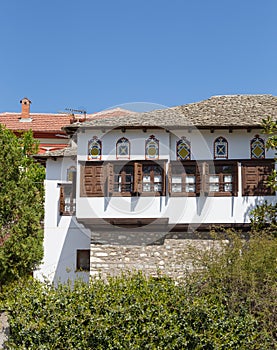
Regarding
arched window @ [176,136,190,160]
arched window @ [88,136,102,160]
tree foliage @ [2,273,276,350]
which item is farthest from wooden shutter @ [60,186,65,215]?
tree foliage @ [2,273,276,350]

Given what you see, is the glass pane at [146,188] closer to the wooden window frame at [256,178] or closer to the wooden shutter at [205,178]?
the wooden shutter at [205,178]

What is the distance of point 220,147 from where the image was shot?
17062 mm

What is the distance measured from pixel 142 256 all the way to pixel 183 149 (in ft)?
11.4

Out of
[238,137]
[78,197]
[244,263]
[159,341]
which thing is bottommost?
[159,341]

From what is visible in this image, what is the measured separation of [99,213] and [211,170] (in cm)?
358

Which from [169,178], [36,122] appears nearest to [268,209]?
[169,178]

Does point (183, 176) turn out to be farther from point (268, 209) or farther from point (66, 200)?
point (66, 200)

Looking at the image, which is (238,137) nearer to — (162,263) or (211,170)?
(211,170)

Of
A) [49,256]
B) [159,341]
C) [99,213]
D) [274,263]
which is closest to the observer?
[159,341]

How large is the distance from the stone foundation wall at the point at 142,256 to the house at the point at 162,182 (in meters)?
0.03

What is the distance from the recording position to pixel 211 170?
1675 centimetres

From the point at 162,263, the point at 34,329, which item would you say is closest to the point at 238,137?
the point at 162,263

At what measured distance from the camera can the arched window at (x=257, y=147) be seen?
17.0m

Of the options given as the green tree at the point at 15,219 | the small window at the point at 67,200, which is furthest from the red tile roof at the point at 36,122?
the green tree at the point at 15,219
